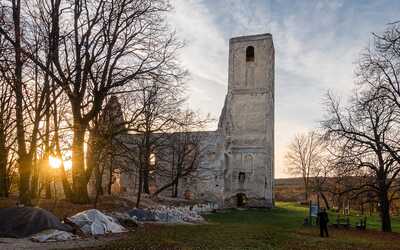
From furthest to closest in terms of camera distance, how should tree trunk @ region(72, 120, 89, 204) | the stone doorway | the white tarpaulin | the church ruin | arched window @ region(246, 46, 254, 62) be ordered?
arched window @ region(246, 46, 254, 62) < the stone doorway < the church ruin < tree trunk @ region(72, 120, 89, 204) < the white tarpaulin

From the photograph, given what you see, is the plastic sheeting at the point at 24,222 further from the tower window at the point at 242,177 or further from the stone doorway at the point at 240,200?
the stone doorway at the point at 240,200

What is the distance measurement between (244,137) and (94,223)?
103 ft

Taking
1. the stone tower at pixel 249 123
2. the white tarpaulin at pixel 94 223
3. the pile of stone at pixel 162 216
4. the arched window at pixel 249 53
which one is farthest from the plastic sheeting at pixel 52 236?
the arched window at pixel 249 53

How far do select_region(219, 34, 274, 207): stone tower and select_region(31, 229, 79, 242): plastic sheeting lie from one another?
29987 millimetres

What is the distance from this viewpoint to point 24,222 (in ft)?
45.8

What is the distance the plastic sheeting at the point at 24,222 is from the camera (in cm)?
1366

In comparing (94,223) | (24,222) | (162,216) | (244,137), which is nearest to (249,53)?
(244,137)

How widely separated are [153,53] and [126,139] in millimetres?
16977

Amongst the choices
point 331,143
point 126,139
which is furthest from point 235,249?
point 126,139

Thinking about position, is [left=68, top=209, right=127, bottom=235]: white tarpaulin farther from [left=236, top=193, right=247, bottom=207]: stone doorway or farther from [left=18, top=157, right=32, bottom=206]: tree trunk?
[left=236, top=193, right=247, bottom=207]: stone doorway

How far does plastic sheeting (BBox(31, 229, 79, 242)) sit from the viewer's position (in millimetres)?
13273

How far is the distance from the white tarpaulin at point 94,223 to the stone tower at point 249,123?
2688 cm

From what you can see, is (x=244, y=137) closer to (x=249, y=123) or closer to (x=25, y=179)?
(x=249, y=123)

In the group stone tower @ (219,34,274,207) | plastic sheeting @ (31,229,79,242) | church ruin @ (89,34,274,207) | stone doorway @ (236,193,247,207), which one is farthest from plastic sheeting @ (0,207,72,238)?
stone doorway @ (236,193,247,207)
